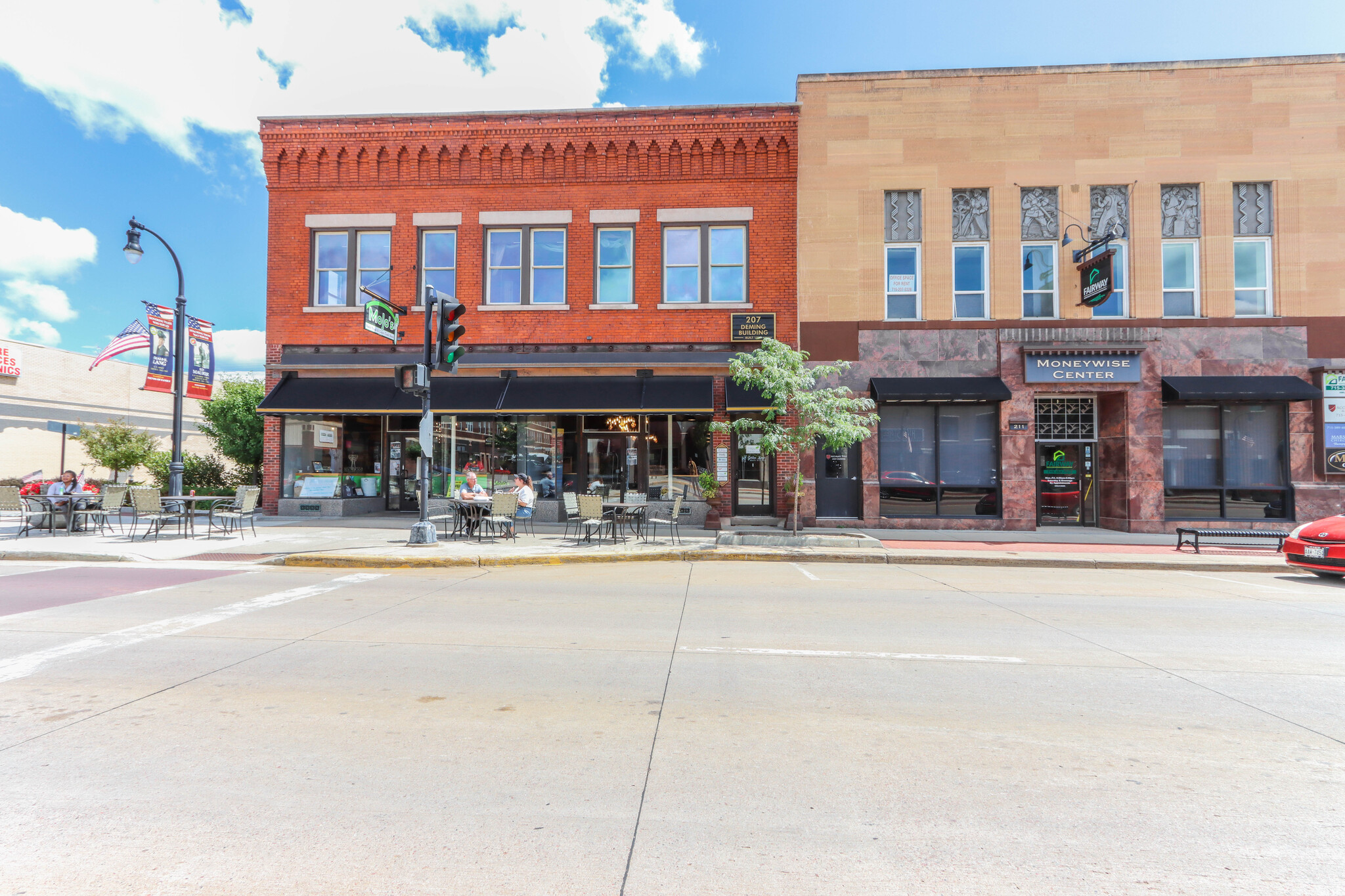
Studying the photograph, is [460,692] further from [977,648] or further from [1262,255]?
[1262,255]

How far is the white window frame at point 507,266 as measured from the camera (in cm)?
1916

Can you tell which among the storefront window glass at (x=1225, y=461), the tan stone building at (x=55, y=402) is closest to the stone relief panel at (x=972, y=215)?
the storefront window glass at (x=1225, y=461)

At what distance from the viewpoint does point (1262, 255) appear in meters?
17.6

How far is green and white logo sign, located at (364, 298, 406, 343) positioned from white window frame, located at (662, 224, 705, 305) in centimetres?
721

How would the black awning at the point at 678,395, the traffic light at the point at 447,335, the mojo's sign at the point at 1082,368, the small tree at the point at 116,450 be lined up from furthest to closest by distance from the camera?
the small tree at the point at 116,450
the black awning at the point at 678,395
the mojo's sign at the point at 1082,368
the traffic light at the point at 447,335

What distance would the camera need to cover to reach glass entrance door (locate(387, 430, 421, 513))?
20.6 metres

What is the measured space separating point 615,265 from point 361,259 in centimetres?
754

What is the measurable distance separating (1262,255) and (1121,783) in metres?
20.5

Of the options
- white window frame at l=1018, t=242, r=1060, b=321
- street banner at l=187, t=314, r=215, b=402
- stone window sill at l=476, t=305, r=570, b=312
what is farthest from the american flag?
white window frame at l=1018, t=242, r=1060, b=321

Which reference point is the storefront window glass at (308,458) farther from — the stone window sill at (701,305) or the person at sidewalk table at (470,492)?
the stone window sill at (701,305)

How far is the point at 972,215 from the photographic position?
18266 millimetres

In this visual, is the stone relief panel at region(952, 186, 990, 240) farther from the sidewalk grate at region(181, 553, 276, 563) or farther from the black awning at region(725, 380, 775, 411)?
the sidewalk grate at region(181, 553, 276, 563)

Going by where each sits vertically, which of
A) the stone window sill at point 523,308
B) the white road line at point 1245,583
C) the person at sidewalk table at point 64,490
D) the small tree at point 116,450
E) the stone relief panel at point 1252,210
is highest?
the stone relief panel at point 1252,210

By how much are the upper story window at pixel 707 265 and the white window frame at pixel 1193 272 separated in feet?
36.0
